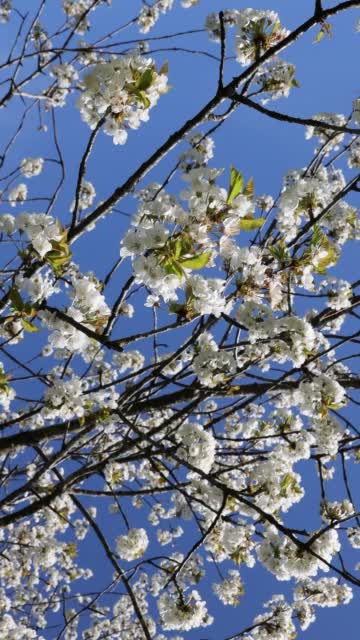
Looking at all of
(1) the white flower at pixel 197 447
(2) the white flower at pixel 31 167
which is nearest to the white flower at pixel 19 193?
(2) the white flower at pixel 31 167

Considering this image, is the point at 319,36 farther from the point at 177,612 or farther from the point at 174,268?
the point at 177,612

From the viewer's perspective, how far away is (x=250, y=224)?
6.88 ft

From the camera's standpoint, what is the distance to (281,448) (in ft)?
12.0

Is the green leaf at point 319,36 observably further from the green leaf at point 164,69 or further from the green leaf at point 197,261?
the green leaf at point 197,261

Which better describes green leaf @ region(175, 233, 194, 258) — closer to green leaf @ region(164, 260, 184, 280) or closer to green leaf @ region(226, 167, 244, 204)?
green leaf @ region(164, 260, 184, 280)

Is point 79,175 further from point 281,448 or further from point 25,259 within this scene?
point 281,448

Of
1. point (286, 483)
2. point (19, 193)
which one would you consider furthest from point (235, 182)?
point (19, 193)

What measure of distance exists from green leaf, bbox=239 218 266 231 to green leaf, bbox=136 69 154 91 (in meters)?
0.74

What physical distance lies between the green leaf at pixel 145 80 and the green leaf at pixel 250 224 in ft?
2.44

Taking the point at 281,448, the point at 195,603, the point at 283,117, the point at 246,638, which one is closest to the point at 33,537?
the point at 246,638

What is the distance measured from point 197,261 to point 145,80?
0.90 metres

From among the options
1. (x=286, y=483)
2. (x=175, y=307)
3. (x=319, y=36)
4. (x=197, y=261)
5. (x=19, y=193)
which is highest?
(x=19, y=193)

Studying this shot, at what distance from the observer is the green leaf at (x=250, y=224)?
6.83ft

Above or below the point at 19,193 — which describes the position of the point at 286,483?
below
